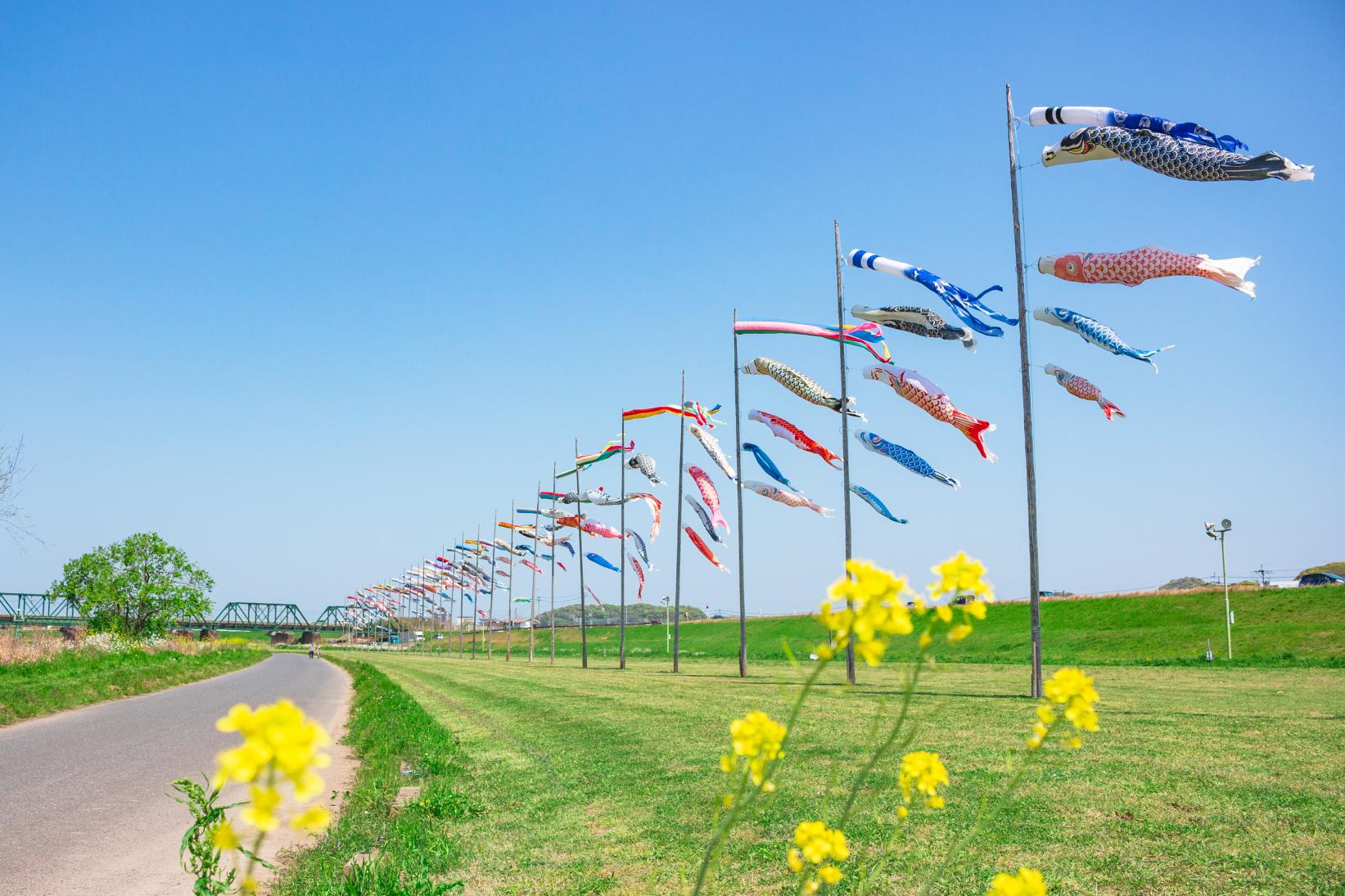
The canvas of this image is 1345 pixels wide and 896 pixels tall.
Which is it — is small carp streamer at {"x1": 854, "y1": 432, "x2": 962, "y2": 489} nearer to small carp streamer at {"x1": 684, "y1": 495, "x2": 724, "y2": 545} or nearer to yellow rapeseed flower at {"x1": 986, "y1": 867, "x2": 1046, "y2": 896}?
small carp streamer at {"x1": 684, "y1": 495, "x2": 724, "y2": 545}

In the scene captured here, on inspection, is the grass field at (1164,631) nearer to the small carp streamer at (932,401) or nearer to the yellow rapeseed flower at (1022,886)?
the small carp streamer at (932,401)

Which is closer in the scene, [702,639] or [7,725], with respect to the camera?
[7,725]

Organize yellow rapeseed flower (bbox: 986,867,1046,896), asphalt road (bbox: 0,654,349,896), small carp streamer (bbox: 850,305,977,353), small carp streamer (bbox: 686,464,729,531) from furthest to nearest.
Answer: small carp streamer (bbox: 686,464,729,531), small carp streamer (bbox: 850,305,977,353), asphalt road (bbox: 0,654,349,896), yellow rapeseed flower (bbox: 986,867,1046,896)

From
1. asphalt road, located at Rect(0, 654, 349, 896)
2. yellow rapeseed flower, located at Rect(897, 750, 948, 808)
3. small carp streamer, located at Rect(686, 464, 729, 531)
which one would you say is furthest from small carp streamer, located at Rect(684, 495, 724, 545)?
yellow rapeseed flower, located at Rect(897, 750, 948, 808)

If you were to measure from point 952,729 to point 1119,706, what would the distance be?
12.8ft

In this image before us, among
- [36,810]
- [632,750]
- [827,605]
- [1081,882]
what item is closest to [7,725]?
[36,810]

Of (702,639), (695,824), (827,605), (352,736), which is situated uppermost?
(827,605)

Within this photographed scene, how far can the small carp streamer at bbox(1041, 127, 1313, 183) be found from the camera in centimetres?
1351

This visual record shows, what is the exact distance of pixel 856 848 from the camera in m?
5.66

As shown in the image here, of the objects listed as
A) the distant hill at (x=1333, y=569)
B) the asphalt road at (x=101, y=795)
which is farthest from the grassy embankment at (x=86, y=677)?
the distant hill at (x=1333, y=569)

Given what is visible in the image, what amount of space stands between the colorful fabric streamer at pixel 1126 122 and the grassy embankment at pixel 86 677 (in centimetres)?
2152

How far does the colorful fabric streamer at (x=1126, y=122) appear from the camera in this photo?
14439 mm

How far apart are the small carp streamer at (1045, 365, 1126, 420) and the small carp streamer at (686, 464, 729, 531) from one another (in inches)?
508

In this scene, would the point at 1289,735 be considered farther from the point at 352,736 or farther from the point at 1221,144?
the point at 352,736
